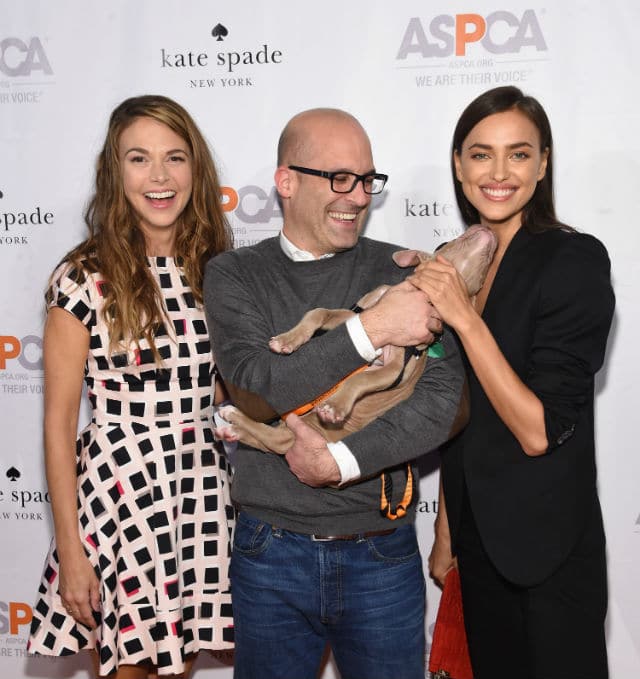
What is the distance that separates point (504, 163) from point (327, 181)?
1.84 ft

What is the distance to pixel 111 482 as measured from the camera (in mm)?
2502

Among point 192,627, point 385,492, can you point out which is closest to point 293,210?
point 385,492

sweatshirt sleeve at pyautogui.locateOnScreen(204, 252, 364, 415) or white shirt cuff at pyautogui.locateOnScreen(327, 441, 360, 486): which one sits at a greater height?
sweatshirt sleeve at pyautogui.locateOnScreen(204, 252, 364, 415)

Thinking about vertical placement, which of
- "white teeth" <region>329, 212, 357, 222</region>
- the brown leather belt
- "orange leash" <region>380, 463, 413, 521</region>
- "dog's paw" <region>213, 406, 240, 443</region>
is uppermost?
"white teeth" <region>329, 212, 357, 222</region>

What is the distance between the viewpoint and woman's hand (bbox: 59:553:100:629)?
2.46m

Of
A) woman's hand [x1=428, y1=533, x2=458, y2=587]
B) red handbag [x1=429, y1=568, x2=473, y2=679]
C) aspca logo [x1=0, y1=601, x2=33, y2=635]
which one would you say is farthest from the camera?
aspca logo [x1=0, y1=601, x2=33, y2=635]

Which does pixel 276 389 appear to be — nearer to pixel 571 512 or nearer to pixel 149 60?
pixel 571 512

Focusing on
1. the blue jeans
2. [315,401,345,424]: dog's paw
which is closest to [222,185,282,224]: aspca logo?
[315,401,345,424]: dog's paw

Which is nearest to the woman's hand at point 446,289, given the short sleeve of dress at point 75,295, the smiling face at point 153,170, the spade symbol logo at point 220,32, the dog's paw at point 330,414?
the dog's paw at point 330,414

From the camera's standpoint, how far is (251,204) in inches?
132

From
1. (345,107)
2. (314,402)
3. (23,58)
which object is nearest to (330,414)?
(314,402)

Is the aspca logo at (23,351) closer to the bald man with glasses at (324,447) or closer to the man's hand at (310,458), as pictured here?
the bald man with glasses at (324,447)

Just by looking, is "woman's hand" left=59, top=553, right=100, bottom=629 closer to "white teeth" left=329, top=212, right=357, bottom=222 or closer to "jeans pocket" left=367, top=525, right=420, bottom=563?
"jeans pocket" left=367, top=525, right=420, bottom=563

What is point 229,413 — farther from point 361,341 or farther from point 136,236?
point 136,236
